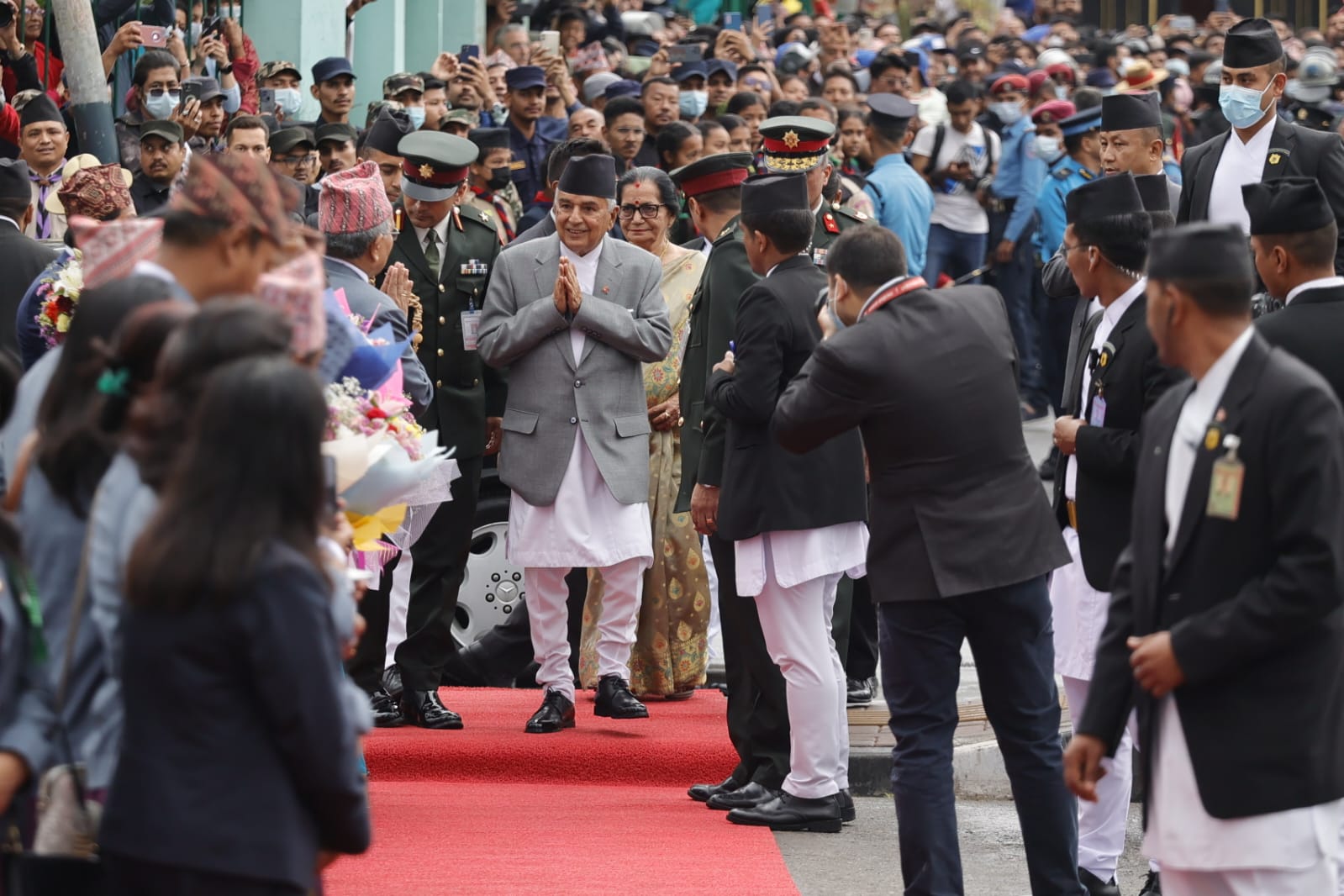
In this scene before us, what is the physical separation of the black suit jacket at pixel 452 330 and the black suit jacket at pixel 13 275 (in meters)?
1.39

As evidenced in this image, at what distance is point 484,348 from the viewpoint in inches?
286

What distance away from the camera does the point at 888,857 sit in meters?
6.23

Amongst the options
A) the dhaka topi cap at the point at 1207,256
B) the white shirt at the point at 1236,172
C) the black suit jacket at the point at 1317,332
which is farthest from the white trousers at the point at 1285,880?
the white shirt at the point at 1236,172

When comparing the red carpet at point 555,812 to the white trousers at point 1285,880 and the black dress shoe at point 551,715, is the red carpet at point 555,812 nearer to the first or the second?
the black dress shoe at point 551,715

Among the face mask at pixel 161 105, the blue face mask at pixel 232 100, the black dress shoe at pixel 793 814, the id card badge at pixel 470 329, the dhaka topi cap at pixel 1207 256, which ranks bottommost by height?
the black dress shoe at pixel 793 814

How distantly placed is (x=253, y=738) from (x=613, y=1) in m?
17.8

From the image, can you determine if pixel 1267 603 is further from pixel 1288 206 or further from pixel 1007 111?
pixel 1007 111

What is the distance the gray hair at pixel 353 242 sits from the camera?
20.1 feet

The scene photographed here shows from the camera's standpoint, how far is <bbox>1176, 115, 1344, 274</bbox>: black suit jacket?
6.89 m

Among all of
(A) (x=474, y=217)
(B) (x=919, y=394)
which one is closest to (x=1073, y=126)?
(A) (x=474, y=217)

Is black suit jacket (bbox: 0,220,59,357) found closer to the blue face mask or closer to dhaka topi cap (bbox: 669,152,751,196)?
dhaka topi cap (bbox: 669,152,751,196)

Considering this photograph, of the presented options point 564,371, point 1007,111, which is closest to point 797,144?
point 564,371

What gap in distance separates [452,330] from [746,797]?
7.46 feet

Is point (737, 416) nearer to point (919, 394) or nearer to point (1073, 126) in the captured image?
point (919, 394)
